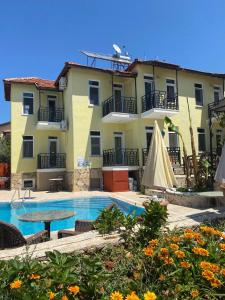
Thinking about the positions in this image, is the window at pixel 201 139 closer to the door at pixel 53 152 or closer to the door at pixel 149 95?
the door at pixel 149 95

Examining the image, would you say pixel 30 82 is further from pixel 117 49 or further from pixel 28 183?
pixel 117 49

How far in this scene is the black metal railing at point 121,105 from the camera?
18236mm

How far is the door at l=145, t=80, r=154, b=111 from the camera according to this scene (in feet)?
58.0

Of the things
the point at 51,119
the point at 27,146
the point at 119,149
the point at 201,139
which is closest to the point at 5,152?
the point at 27,146

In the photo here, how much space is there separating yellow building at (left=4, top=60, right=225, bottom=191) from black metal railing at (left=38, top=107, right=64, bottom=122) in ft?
0.26

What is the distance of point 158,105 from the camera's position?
17.8m

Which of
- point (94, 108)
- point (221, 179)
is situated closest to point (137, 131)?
point (94, 108)

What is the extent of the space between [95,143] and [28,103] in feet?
21.6

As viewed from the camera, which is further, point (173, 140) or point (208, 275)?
point (173, 140)

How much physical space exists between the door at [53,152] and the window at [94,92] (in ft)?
16.1

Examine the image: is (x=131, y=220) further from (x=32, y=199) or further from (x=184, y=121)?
Answer: (x=184, y=121)

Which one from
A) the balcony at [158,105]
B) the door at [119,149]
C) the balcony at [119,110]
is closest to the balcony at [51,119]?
the balcony at [119,110]

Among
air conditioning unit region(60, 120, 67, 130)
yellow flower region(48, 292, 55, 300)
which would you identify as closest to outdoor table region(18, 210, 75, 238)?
yellow flower region(48, 292, 55, 300)

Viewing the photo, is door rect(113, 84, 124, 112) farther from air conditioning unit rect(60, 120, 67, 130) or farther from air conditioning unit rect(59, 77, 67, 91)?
air conditioning unit rect(60, 120, 67, 130)
